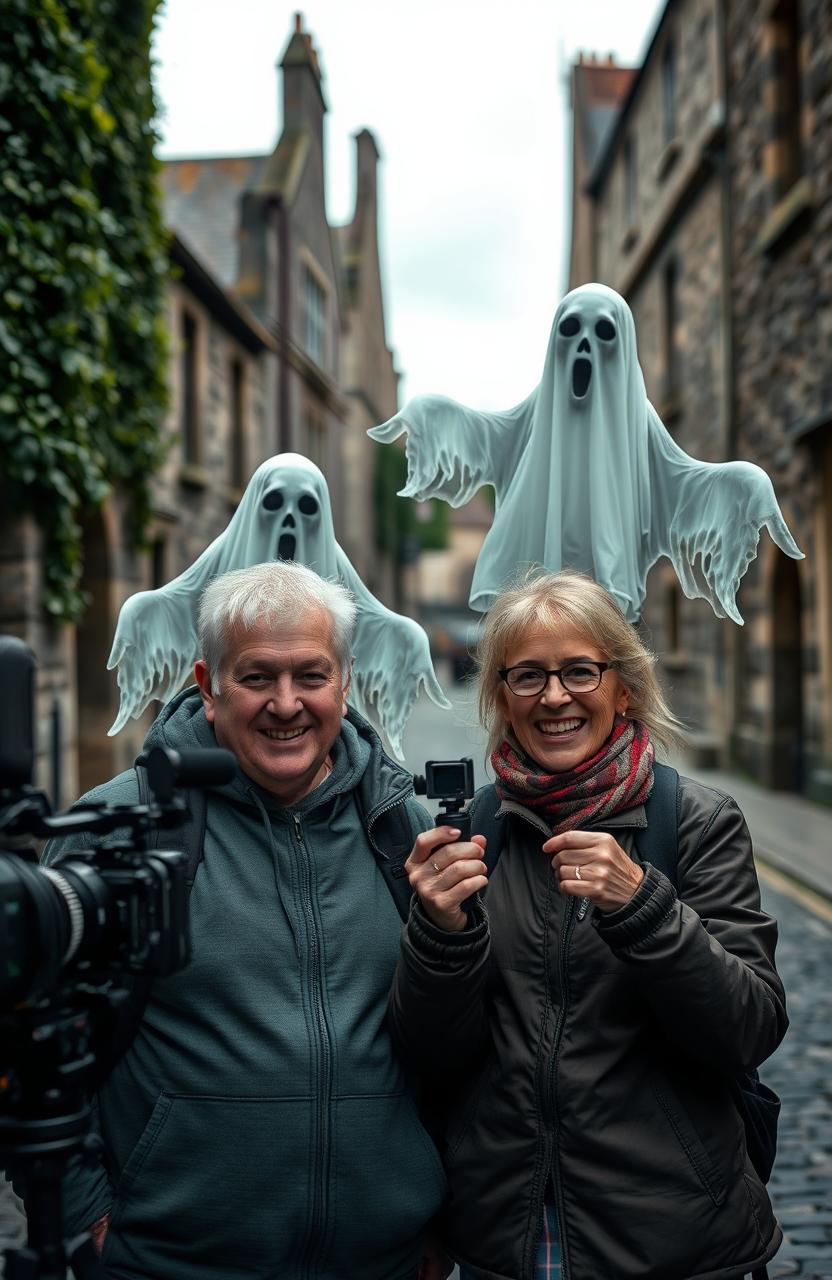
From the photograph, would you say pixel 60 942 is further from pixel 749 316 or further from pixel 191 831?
pixel 749 316

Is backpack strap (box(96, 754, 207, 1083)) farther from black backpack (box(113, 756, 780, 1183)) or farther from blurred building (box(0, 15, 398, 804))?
blurred building (box(0, 15, 398, 804))

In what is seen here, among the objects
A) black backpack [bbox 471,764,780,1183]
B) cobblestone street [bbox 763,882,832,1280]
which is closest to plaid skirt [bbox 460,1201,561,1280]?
black backpack [bbox 471,764,780,1183]

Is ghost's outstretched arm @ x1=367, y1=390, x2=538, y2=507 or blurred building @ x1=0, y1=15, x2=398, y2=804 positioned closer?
ghost's outstretched arm @ x1=367, y1=390, x2=538, y2=507

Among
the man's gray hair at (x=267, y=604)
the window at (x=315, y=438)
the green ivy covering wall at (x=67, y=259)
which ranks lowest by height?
the man's gray hair at (x=267, y=604)

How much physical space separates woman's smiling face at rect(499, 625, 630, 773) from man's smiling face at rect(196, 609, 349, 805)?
0.30 m

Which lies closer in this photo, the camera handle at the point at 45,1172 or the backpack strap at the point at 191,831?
the camera handle at the point at 45,1172

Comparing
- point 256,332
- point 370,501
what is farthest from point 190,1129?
point 370,501

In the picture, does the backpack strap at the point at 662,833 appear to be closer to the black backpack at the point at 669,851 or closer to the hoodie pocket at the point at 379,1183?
the black backpack at the point at 669,851

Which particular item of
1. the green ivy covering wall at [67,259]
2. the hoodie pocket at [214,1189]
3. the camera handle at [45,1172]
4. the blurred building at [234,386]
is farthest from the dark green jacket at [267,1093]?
the blurred building at [234,386]

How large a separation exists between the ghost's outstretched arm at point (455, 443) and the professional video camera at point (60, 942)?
167 centimetres

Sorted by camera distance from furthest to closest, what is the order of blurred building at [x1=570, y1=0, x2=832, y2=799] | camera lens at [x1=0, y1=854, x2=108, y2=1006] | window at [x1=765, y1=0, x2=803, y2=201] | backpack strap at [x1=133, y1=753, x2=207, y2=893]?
1. window at [x1=765, y1=0, x2=803, y2=201]
2. blurred building at [x1=570, y1=0, x2=832, y2=799]
3. backpack strap at [x1=133, y1=753, x2=207, y2=893]
4. camera lens at [x1=0, y1=854, x2=108, y2=1006]

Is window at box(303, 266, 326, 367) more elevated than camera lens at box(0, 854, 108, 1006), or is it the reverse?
window at box(303, 266, 326, 367)

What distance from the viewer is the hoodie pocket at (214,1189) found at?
5.84 ft

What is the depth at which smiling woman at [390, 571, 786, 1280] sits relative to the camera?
5.56 ft
